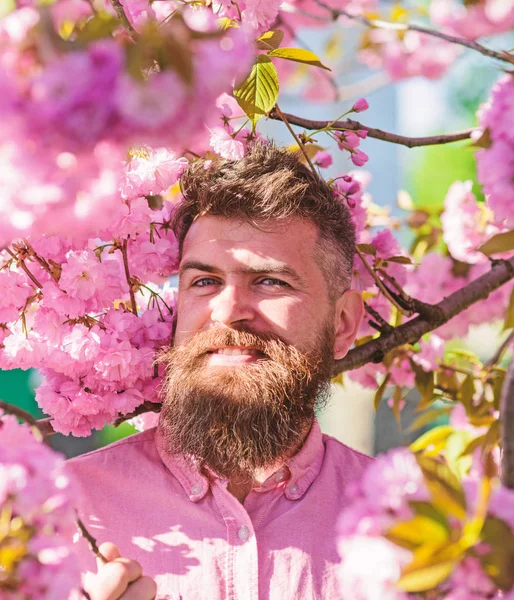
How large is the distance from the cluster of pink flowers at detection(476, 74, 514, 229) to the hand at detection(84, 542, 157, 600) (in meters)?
0.75

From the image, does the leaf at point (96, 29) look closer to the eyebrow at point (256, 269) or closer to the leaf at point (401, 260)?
the eyebrow at point (256, 269)

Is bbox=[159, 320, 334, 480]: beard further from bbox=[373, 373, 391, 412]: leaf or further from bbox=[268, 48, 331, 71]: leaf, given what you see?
bbox=[268, 48, 331, 71]: leaf

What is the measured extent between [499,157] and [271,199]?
938 millimetres

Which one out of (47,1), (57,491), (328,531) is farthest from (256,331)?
(47,1)

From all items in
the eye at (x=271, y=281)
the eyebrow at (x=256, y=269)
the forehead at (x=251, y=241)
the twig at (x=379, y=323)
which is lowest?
the twig at (x=379, y=323)

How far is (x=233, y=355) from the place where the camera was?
1781 mm

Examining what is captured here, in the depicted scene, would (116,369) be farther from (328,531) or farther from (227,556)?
(328,531)

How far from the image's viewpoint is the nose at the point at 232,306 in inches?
70.1

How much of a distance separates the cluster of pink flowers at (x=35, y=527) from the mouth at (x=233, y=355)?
0.95 m

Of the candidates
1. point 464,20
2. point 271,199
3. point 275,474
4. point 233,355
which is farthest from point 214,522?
point 464,20

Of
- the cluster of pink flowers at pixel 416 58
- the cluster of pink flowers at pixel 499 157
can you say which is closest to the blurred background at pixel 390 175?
the cluster of pink flowers at pixel 416 58

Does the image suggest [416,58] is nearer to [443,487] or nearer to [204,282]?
[204,282]

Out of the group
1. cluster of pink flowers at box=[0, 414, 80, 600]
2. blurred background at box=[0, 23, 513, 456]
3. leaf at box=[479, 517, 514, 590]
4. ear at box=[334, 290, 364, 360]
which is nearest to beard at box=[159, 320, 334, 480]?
ear at box=[334, 290, 364, 360]

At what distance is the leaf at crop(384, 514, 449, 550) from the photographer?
0.72m
